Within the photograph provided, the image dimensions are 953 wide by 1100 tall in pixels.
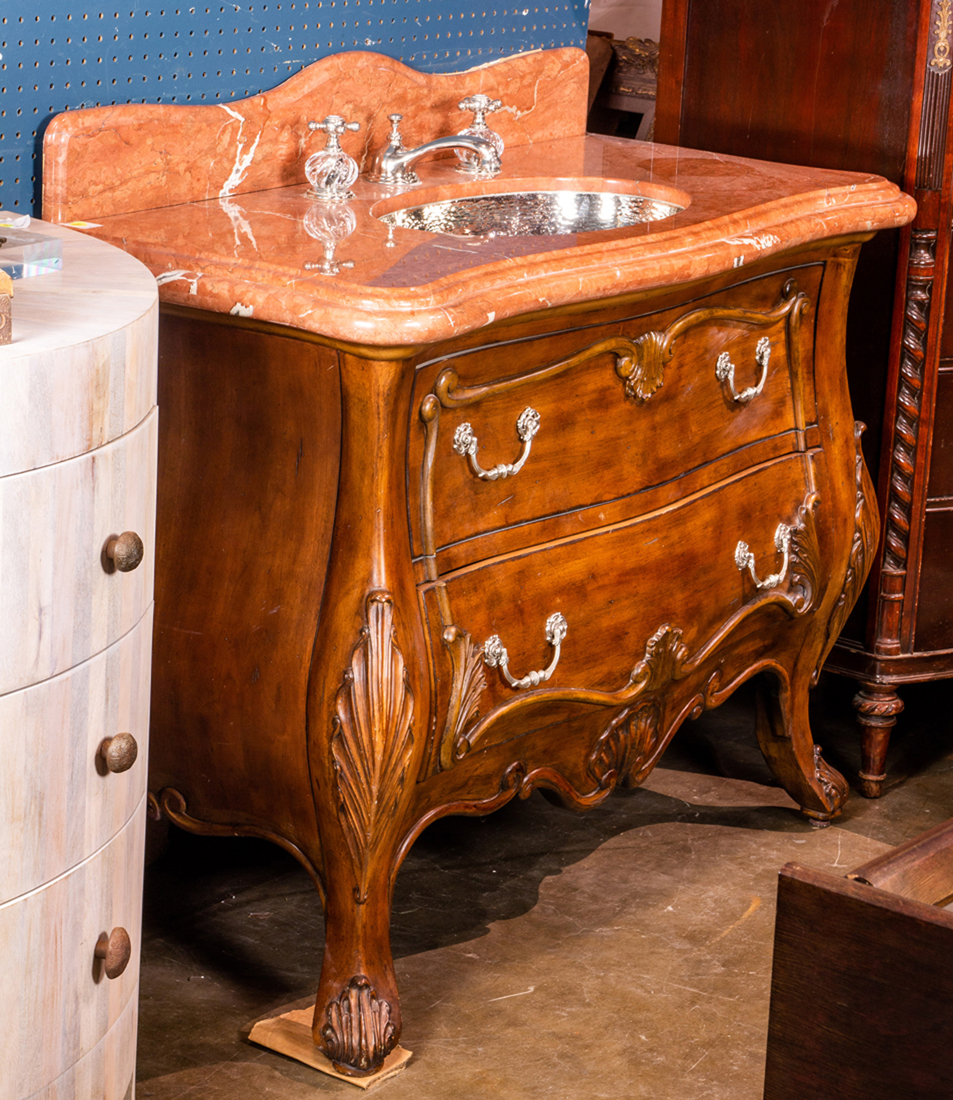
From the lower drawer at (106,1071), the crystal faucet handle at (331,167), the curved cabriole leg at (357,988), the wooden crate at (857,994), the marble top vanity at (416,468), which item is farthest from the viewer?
the crystal faucet handle at (331,167)

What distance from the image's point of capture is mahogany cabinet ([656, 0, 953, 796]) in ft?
9.44

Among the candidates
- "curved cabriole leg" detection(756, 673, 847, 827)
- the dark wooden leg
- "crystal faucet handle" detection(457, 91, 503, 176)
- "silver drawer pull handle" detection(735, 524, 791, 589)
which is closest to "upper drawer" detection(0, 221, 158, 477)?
"crystal faucet handle" detection(457, 91, 503, 176)

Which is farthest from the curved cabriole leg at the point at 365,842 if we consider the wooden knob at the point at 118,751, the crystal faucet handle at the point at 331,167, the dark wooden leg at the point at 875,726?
the dark wooden leg at the point at 875,726

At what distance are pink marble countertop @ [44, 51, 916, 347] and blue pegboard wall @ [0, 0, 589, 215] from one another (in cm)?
15

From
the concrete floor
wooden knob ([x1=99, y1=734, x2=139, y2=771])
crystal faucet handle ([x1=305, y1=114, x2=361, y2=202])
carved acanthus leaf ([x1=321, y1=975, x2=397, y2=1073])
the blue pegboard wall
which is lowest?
the concrete floor

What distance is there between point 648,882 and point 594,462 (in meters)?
0.81

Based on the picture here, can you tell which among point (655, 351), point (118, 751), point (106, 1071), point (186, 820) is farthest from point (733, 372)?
point (106, 1071)

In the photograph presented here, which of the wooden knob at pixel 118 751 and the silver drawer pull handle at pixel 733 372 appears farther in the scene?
the silver drawer pull handle at pixel 733 372

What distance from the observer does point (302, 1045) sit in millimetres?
2201

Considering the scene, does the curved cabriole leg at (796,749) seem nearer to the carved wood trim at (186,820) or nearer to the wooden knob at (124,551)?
the carved wood trim at (186,820)

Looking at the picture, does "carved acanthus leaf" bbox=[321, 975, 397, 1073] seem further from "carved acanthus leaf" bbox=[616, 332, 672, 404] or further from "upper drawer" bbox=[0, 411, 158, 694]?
"carved acanthus leaf" bbox=[616, 332, 672, 404]

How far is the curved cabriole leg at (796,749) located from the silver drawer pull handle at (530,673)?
76 cm

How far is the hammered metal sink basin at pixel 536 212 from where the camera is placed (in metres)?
2.61

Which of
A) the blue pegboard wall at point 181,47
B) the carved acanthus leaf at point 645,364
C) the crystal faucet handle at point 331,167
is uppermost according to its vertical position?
the blue pegboard wall at point 181,47
